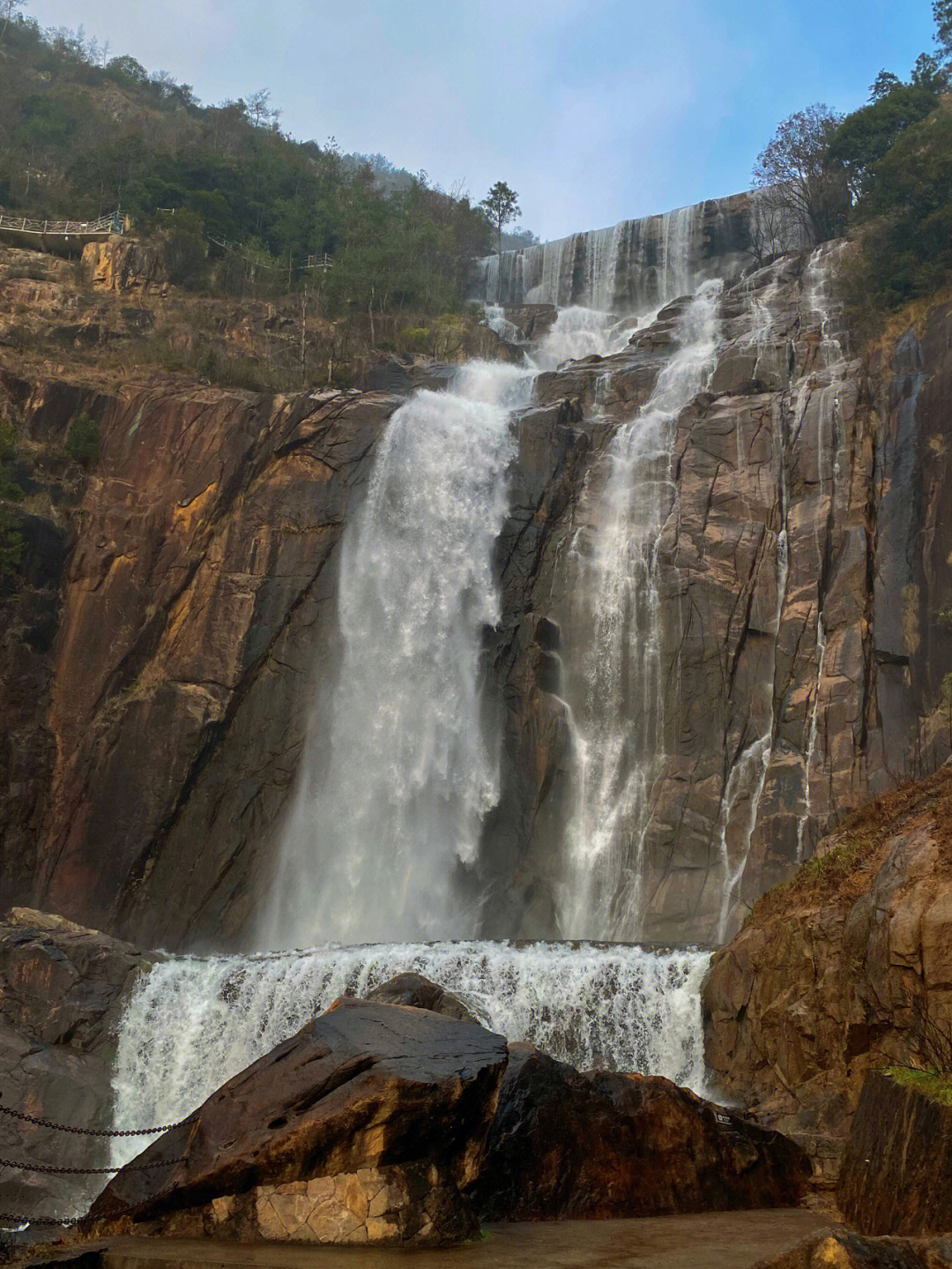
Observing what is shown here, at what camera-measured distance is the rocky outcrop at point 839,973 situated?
42.3 ft

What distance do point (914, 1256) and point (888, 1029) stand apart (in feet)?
25.6

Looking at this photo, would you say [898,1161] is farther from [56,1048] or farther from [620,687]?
[620,687]

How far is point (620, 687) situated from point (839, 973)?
1304 cm

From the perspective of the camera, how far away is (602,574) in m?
29.1

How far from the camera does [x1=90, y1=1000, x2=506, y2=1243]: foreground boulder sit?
30.2 ft

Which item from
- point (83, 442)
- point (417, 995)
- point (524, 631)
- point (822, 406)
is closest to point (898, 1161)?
point (417, 995)

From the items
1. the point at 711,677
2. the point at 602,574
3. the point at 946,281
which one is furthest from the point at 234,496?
the point at 946,281

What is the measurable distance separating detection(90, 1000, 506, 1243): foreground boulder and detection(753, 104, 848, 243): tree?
4006 centimetres

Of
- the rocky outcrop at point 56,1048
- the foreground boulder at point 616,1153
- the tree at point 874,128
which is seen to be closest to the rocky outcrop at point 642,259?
the tree at point 874,128

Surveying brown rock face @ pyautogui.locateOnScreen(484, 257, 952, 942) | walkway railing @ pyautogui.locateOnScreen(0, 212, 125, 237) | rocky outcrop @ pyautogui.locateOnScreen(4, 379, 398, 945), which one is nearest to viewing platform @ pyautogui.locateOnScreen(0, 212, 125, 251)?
walkway railing @ pyautogui.locateOnScreen(0, 212, 125, 237)

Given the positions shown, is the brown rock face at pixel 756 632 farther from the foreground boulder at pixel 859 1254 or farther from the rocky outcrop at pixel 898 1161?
the foreground boulder at pixel 859 1254

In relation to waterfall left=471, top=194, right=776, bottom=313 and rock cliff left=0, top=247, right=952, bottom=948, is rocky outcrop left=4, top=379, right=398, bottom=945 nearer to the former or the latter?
rock cliff left=0, top=247, right=952, bottom=948

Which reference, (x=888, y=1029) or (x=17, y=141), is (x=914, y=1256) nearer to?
(x=888, y=1029)

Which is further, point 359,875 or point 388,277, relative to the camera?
point 388,277
